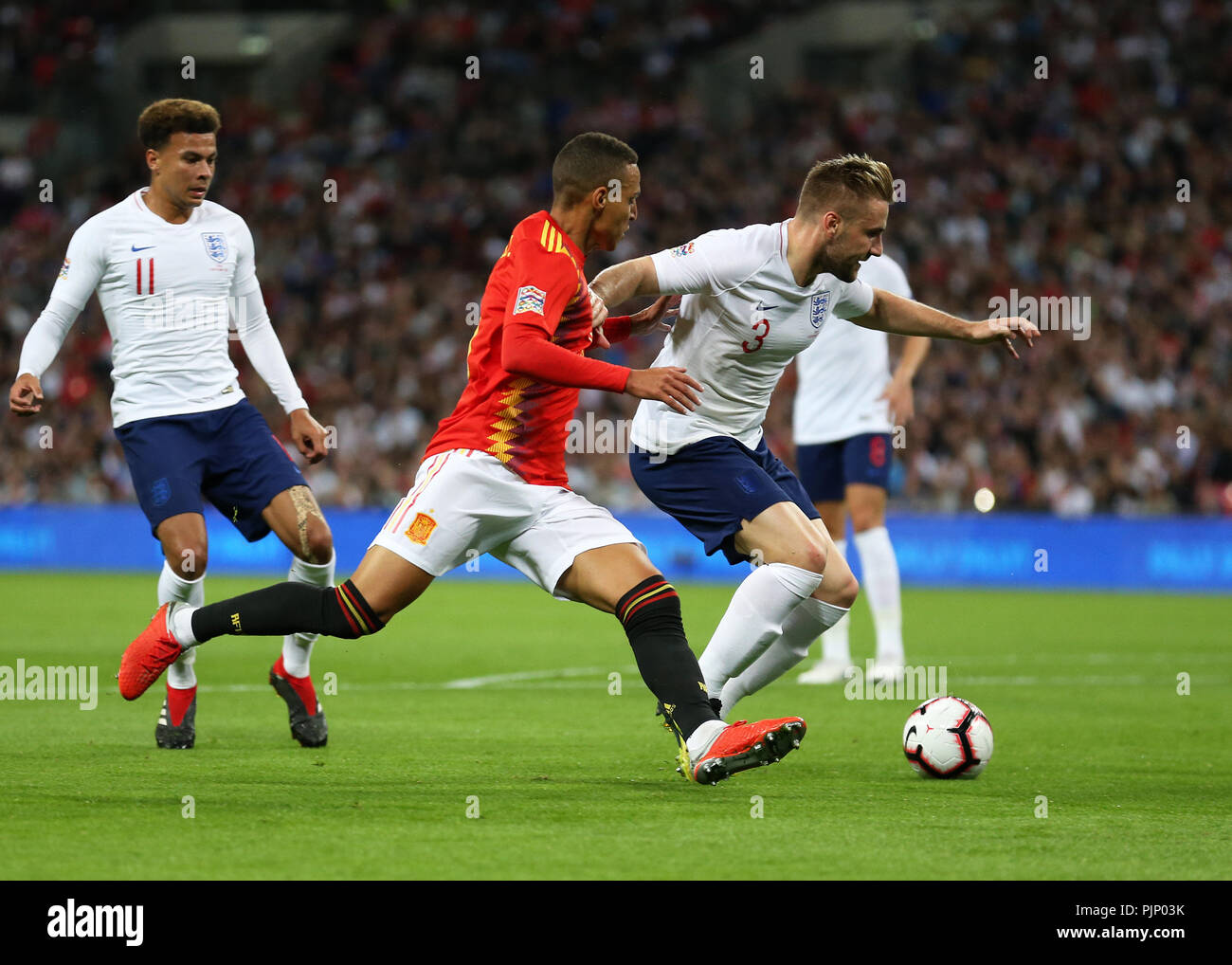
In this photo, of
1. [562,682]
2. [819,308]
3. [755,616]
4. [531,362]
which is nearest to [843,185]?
[819,308]

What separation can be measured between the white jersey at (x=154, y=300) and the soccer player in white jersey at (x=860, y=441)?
12.5ft

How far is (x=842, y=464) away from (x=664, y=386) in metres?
4.49

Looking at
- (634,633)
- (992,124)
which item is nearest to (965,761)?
(634,633)

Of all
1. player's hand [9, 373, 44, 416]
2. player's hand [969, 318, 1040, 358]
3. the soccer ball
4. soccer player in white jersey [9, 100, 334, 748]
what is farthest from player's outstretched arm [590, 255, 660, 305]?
player's hand [9, 373, 44, 416]

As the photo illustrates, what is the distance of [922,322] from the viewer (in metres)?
6.55

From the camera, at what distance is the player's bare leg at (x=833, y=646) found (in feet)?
31.7

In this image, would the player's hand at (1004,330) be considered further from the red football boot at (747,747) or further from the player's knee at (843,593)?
the red football boot at (747,747)

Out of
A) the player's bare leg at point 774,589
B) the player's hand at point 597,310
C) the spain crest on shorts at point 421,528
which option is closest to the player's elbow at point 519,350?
the player's hand at point 597,310

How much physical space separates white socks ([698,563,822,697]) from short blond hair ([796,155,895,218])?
1.26 metres

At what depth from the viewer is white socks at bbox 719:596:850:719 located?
6422mm

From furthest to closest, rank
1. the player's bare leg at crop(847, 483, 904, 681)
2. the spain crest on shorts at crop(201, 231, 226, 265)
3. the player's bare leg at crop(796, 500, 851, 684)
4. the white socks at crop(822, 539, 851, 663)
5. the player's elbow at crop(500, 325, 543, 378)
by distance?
the white socks at crop(822, 539, 851, 663)
the player's bare leg at crop(796, 500, 851, 684)
the player's bare leg at crop(847, 483, 904, 681)
the spain crest on shorts at crop(201, 231, 226, 265)
the player's elbow at crop(500, 325, 543, 378)

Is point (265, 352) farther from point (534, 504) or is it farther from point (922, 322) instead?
point (922, 322)

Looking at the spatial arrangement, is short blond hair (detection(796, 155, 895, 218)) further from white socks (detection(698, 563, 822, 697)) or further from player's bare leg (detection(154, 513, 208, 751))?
player's bare leg (detection(154, 513, 208, 751))
